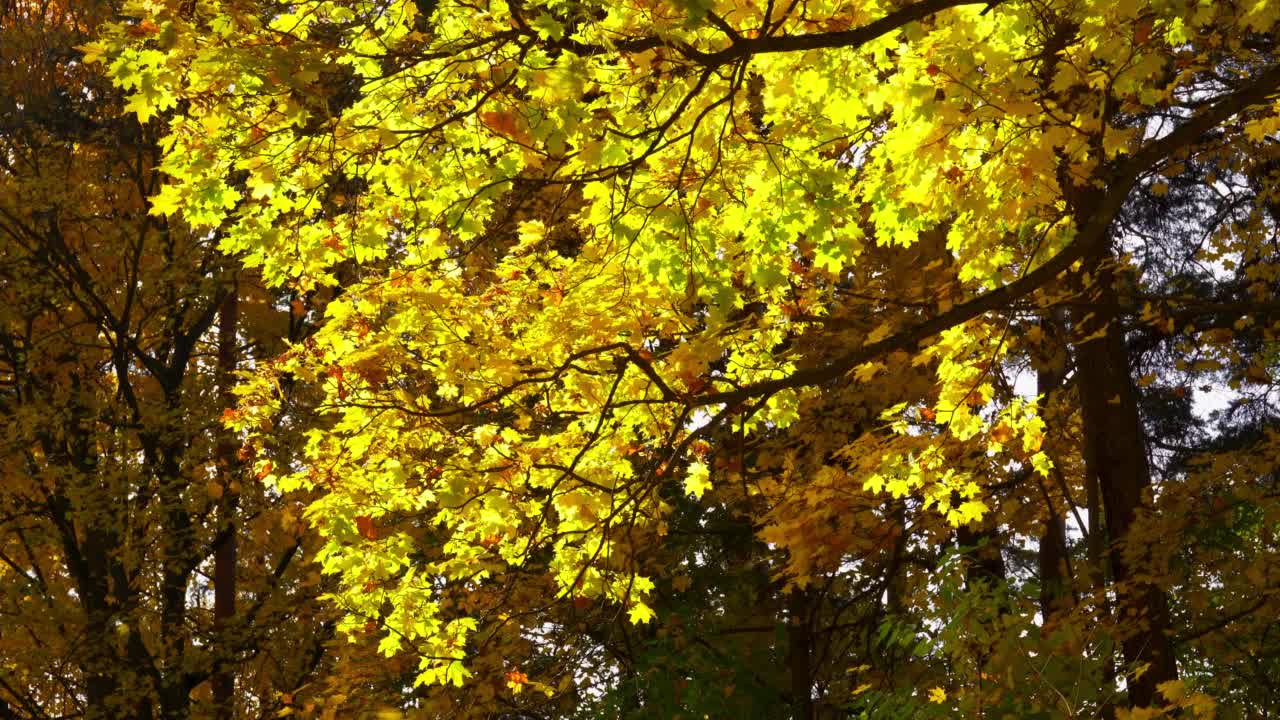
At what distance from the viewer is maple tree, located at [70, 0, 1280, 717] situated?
5.50 metres

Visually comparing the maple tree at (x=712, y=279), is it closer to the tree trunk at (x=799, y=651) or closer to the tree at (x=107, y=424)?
the tree trunk at (x=799, y=651)

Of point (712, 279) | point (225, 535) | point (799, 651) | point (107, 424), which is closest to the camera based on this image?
point (712, 279)

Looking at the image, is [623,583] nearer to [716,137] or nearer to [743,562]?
[716,137]

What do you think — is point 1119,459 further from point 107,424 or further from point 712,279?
point 107,424

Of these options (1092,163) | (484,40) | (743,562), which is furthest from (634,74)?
(743,562)

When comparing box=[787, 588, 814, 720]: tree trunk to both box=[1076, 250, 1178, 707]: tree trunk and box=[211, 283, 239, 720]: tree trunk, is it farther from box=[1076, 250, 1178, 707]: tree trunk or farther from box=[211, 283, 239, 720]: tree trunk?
box=[211, 283, 239, 720]: tree trunk

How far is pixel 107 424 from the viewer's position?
508 inches

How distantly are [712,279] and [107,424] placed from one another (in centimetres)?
912

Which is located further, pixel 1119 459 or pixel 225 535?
pixel 225 535

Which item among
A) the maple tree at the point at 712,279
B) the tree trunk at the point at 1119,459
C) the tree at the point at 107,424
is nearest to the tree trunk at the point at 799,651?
the maple tree at the point at 712,279

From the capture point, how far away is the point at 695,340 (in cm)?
692

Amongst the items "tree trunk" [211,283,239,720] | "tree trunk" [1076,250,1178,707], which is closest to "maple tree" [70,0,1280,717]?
"tree trunk" [1076,250,1178,707]

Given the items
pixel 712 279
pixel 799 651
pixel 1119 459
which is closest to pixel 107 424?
pixel 799 651

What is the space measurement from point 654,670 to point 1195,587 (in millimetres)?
5097
